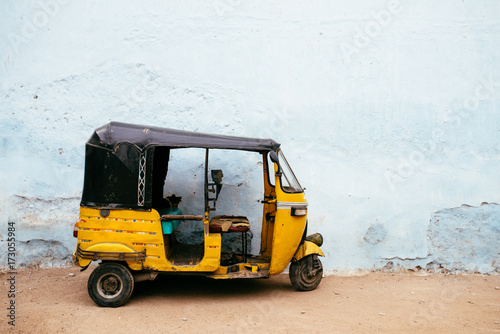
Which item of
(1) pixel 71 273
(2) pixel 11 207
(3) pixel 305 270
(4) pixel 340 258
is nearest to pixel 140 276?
(1) pixel 71 273

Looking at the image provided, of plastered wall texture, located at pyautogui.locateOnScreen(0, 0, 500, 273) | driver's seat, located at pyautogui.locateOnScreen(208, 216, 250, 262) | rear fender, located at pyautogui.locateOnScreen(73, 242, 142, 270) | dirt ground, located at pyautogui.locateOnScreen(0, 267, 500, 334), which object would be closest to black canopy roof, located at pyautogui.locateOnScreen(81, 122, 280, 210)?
rear fender, located at pyautogui.locateOnScreen(73, 242, 142, 270)

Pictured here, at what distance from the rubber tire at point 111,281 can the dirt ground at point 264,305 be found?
0.36ft

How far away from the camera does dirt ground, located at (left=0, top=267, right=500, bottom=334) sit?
15.2 feet

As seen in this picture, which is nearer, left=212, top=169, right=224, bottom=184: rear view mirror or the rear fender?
the rear fender

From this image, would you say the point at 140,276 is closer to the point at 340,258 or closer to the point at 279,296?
the point at 279,296

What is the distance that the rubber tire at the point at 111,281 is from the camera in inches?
199

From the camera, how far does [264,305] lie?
537 cm


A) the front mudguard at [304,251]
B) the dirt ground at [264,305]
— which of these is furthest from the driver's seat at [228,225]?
the dirt ground at [264,305]

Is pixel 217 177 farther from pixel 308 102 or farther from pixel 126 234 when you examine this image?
pixel 308 102

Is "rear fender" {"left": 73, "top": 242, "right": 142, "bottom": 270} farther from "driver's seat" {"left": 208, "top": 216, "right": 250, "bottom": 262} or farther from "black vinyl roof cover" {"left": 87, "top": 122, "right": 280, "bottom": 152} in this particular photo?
"black vinyl roof cover" {"left": 87, "top": 122, "right": 280, "bottom": 152}

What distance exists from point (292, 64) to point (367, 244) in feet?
10.5

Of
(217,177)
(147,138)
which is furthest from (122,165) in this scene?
(217,177)

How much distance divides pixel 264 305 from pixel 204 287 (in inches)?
43.9

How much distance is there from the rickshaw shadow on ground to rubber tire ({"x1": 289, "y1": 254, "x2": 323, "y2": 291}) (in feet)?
0.62
